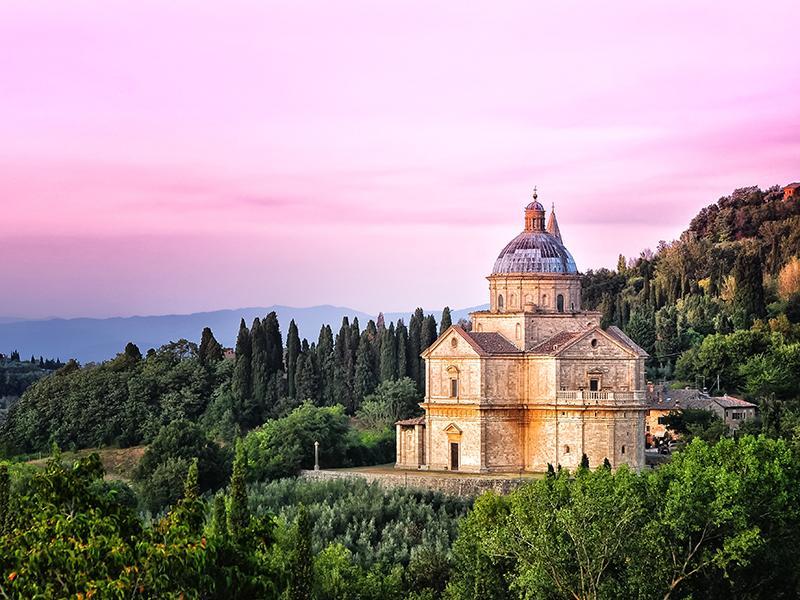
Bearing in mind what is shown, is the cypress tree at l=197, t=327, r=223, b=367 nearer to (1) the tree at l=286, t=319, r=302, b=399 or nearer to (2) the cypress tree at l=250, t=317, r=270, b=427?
(2) the cypress tree at l=250, t=317, r=270, b=427

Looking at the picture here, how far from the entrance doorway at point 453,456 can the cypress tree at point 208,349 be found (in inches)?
1055

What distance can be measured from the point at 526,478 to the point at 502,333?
244 inches

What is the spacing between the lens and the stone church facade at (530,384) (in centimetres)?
5325

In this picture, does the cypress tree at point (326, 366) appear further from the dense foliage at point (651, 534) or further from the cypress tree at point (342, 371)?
the dense foliage at point (651, 534)

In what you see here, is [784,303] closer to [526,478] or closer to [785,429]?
[785,429]

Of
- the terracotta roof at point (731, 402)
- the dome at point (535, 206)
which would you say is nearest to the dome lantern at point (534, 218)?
the dome at point (535, 206)

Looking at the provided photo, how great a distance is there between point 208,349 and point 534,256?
29706 millimetres

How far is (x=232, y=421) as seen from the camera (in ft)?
234

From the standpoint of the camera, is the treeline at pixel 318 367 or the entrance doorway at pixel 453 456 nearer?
the entrance doorway at pixel 453 456

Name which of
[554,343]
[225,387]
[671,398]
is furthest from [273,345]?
[554,343]

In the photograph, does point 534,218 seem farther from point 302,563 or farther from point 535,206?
point 302,563

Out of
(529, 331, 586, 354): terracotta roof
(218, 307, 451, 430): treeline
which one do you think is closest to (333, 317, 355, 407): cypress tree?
(218, 307, 451, 430): treeline

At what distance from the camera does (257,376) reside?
74562 mm

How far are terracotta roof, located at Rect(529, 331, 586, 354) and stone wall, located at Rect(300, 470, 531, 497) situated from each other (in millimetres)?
4975
